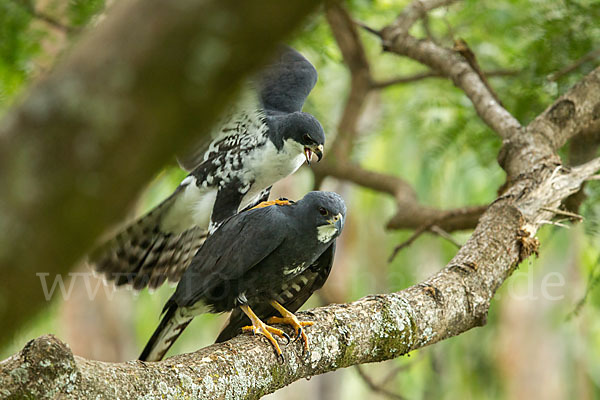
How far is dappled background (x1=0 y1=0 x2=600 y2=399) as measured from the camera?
14.4ft

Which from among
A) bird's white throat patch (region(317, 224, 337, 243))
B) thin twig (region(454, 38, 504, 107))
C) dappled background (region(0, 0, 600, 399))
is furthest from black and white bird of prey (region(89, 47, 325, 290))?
thin twig (region(454, 38, 504, 107))

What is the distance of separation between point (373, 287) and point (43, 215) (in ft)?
37.6

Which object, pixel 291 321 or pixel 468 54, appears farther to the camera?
pixel 468 54

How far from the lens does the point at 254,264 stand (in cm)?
329

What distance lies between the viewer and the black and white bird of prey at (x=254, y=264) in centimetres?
329

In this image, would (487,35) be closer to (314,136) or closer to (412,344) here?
(314,136)

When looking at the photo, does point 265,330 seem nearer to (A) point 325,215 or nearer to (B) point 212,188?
(A) point 325,215

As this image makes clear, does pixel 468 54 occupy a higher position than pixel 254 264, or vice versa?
pixel 468 54

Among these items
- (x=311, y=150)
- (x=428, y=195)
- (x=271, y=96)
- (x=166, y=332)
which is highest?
(x=271, y=96)

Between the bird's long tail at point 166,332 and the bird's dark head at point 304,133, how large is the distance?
120cm

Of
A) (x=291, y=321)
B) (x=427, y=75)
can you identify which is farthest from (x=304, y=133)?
(x=427, y=75)

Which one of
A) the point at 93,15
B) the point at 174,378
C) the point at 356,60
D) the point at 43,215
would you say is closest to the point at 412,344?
the point at 174,378

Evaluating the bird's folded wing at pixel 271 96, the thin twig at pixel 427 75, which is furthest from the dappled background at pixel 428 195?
the bird's folded wing at pixel 271 96

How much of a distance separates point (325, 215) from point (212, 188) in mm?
1196
